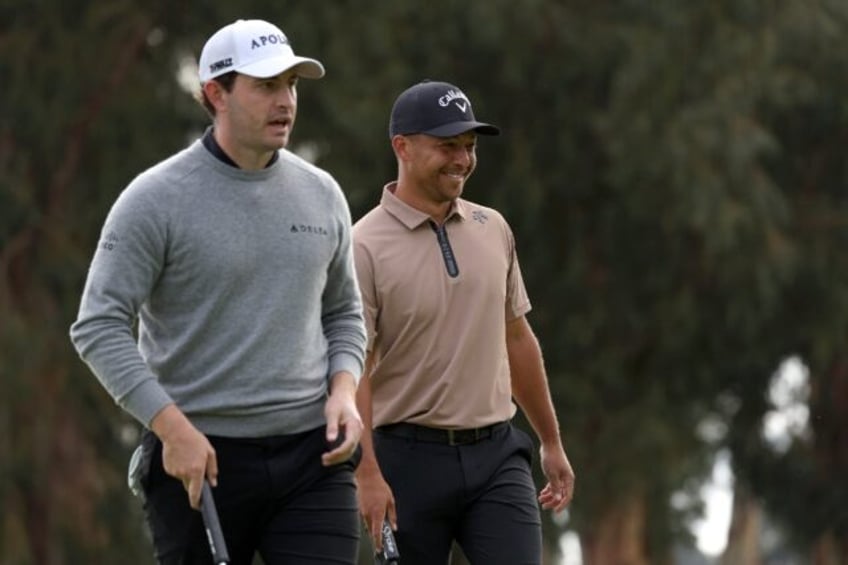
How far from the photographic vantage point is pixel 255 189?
6.51m

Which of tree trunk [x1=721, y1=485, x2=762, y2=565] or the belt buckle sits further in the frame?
tree trunk [x1=721, y1=485, x2=762, y2=565]

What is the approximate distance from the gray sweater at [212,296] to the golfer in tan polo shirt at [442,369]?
1.27 m

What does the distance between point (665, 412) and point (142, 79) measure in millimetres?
6497

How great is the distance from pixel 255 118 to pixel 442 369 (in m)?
1.59

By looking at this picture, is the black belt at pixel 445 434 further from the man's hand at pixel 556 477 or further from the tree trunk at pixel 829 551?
the tree trunk at pixel 829 551

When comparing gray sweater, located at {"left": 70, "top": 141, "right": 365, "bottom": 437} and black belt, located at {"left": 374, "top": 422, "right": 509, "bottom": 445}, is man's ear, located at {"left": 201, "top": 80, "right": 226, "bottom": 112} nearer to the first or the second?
gray sweater, located at {"left": 70, "top": 141, "right": 365, "bottom": 437}

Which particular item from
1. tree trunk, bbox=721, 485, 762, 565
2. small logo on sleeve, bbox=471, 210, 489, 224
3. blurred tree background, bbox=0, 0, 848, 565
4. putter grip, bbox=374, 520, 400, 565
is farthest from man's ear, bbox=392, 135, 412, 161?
tree trunk, bbox=721, 485, 762, 565

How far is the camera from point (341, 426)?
6.47 meters

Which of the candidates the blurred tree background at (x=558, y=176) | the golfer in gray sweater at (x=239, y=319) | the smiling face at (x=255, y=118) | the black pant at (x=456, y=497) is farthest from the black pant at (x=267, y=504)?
the blurred tree background at (x=558, y=176)

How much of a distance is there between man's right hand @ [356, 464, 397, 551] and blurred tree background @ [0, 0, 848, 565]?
51.7ft

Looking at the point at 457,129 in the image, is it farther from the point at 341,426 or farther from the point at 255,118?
the point at 341,426

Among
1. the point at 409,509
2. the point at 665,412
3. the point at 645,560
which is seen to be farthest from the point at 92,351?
the point at 645,560

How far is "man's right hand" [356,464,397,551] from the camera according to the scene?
25.1 feet

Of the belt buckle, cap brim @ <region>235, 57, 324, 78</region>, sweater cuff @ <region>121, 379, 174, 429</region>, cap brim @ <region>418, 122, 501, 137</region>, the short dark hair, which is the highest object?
cap brim @ <region>235, 57, 324, 78</region>
